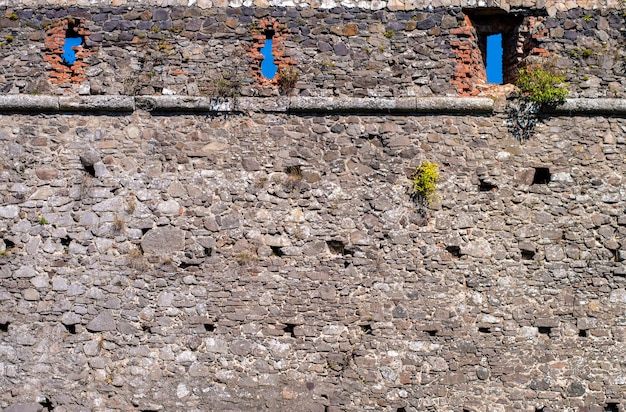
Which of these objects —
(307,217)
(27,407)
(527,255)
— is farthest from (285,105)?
(27,407)

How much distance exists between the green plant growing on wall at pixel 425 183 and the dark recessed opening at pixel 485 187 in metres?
0.56

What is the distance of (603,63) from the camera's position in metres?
8.27

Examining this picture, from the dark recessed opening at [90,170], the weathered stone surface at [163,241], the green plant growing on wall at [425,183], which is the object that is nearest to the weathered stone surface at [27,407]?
the weathered stone surface at [163,241]

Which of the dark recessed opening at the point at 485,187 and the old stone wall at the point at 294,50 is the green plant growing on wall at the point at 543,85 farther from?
the dark recessed opening at the point at 485,187

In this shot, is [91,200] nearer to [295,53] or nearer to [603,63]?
[295,53]

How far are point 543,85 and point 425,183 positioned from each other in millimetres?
2031

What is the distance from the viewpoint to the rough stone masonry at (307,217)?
7.63 m

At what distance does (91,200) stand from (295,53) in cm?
324

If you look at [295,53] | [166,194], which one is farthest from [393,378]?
[295,53]

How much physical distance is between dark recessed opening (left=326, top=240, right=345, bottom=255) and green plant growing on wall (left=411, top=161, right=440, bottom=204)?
3.70 ft

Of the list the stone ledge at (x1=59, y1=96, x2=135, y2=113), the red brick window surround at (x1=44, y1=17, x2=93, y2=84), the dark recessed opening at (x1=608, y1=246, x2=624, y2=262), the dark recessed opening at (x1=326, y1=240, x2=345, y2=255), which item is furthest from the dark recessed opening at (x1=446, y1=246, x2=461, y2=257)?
the red brick window surround at (x1=44, y1=17, x2=93, y2=84)

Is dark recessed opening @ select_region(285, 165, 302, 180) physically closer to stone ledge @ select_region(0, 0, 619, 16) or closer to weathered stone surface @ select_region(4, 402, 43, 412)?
stone ledge @ select_region(0, 0, 619, 16)

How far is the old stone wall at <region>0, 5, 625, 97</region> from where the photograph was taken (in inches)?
321

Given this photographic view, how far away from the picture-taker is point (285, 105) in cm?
807
